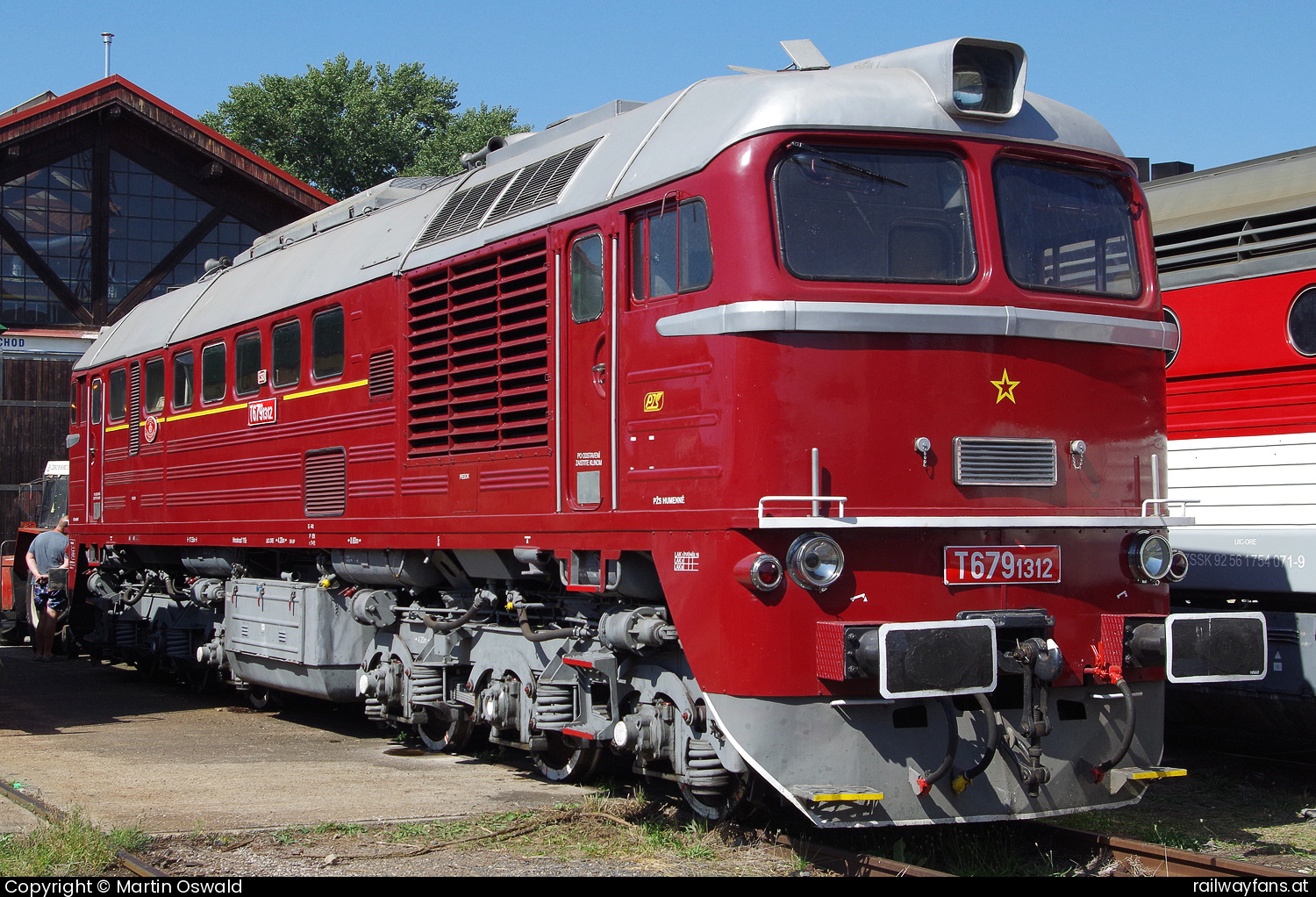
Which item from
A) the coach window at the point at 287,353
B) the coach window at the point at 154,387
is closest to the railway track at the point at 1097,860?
the coach window at the point at 287,353

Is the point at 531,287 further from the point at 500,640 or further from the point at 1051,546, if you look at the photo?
the point at 1051,546

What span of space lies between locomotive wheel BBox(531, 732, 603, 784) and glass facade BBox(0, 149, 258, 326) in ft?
66.0

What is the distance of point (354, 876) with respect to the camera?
6520 mm

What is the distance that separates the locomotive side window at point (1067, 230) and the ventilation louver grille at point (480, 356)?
2.70 m

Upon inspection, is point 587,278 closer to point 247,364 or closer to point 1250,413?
point 1250,413

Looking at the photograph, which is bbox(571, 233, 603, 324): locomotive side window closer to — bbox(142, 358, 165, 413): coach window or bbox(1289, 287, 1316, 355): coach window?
bbox(1289, 287, 1316, 355): coach window

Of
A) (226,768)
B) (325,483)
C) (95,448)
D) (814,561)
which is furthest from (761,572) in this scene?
(95,448)

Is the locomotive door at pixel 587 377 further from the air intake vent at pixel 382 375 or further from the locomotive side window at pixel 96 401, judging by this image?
the locomotive side window at pixel 96 401

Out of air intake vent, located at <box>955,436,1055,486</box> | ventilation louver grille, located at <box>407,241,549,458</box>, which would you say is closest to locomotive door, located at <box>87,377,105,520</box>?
ventilation louver grille, located at <box>407,241,549,458</box>

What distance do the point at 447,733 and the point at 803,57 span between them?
5527mm

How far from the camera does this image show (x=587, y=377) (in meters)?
7.74

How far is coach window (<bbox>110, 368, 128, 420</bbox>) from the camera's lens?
49.9ft

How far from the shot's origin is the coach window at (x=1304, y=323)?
8805mm

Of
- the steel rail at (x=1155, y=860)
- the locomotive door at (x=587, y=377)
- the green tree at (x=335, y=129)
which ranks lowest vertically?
the steel rail at (x=1155, y=860)
